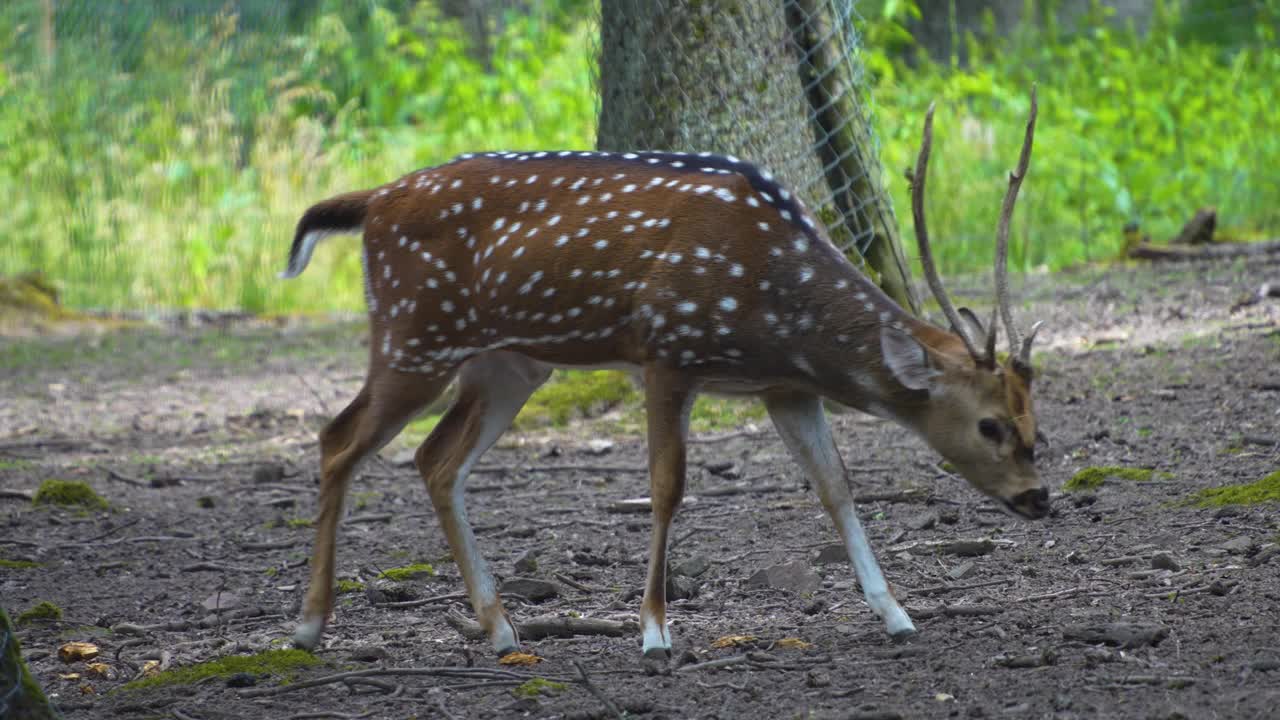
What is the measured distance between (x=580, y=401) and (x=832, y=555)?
109 inches

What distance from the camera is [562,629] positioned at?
409cm

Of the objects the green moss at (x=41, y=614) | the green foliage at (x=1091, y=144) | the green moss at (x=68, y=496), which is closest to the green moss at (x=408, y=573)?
the green moss at (x=41, y=614)

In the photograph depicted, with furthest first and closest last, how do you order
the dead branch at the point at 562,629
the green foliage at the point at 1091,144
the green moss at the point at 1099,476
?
the green foliage at the point at 1091,144 < the green moss at the point at 1099,476 < the dead branch at the point at 562,629

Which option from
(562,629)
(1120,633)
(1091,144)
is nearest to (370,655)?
(562,629)

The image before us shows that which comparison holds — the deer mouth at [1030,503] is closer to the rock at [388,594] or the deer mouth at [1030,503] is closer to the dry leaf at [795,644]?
the dry leaf at [795,644]

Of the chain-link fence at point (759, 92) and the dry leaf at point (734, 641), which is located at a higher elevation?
the chain-link fence at point (759, 92)

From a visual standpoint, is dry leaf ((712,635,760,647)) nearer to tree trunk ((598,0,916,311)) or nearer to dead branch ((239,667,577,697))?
dead branch ((239,667,577,697))

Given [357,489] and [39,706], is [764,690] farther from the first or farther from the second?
[357,489]

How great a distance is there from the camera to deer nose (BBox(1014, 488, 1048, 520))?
3.97m

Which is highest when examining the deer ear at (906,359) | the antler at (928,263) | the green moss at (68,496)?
the antler at (928,263)

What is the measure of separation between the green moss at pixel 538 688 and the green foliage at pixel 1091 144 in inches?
276

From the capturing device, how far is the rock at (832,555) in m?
4.68

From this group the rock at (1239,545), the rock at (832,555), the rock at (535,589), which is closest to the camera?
the rock at (1239,545)

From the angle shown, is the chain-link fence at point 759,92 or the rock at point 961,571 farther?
the chain-link fence at point 759,92
